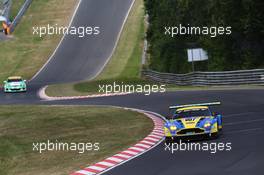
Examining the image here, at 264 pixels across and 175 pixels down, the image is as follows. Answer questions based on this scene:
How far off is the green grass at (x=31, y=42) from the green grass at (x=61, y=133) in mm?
28068

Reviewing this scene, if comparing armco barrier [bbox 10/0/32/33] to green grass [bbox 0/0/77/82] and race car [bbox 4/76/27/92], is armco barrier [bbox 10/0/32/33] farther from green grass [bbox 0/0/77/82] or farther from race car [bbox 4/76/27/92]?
race car [bbox 4/76/27/92]

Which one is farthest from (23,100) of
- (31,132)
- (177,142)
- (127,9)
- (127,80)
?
(127,9)

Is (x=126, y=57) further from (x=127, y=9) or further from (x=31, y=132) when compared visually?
(x=31, y=132)

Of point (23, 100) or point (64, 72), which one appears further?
point (64, 72)

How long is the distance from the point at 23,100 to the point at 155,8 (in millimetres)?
20337

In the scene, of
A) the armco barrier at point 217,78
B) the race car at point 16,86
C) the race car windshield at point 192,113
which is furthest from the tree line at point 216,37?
the race car windshield at point 192,113

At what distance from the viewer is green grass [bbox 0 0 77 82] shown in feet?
207

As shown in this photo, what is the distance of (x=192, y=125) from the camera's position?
65.7ft

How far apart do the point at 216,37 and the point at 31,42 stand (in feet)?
98.3

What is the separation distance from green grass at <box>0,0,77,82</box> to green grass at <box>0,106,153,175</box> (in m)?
28.1

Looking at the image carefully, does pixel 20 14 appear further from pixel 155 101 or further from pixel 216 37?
pixel 155 101

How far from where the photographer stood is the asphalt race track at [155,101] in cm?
1593

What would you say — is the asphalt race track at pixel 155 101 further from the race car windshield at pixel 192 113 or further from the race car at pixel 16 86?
the race car windshield at pixel 192 113

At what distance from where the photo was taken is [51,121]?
92.2ft
